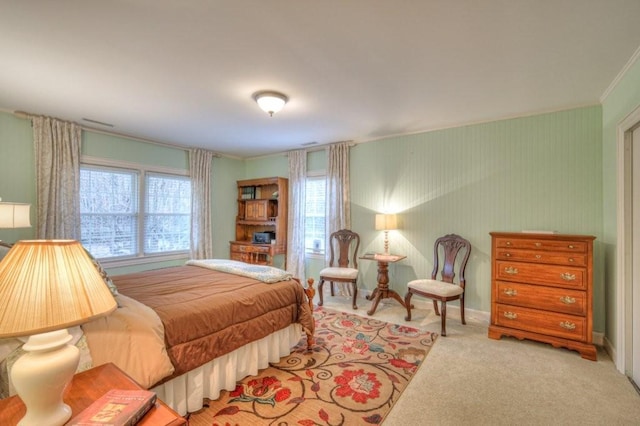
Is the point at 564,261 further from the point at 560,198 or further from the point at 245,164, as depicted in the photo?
the point at 245,164

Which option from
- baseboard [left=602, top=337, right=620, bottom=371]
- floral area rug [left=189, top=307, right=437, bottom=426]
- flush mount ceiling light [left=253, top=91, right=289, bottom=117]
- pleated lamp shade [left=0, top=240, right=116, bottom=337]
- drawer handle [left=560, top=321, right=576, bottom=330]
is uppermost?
flush mount ceiling light [left=253, top=91, right=289, bottom=117]

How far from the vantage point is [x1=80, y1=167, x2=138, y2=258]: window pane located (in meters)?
4.12

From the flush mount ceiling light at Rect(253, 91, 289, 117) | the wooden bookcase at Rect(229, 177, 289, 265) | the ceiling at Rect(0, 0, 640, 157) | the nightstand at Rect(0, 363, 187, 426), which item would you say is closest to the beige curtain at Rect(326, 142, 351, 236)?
the wooden bookcase at Rect(229, 177, 289, 265)

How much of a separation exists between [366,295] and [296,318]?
214 centimetres

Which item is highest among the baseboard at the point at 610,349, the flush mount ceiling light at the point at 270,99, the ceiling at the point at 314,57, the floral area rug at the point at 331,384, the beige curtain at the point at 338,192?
the ceiling at the point at 314,57

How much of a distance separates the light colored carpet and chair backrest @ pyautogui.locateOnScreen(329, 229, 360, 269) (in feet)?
5.91

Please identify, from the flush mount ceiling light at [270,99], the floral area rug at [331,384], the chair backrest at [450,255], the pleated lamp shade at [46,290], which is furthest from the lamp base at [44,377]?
the chair backrest at [450,255]

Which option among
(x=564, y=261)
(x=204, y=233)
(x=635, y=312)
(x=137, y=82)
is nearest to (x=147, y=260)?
(x=204, y=233)

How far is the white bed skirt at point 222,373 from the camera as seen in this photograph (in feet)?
6.18

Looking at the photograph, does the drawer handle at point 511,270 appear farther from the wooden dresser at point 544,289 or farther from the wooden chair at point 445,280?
the wooden chair at point 445,280

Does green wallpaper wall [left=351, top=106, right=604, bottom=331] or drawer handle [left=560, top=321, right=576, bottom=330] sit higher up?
green wallpaper wall [left=351, top=106, right=604, bottom=331]

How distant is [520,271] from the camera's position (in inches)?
117

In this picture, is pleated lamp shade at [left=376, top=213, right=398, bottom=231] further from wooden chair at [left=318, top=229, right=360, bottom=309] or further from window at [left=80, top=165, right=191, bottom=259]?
window at [left=80, top=165, right=191, bottom=259]

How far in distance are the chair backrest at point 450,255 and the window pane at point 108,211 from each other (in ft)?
15.1
